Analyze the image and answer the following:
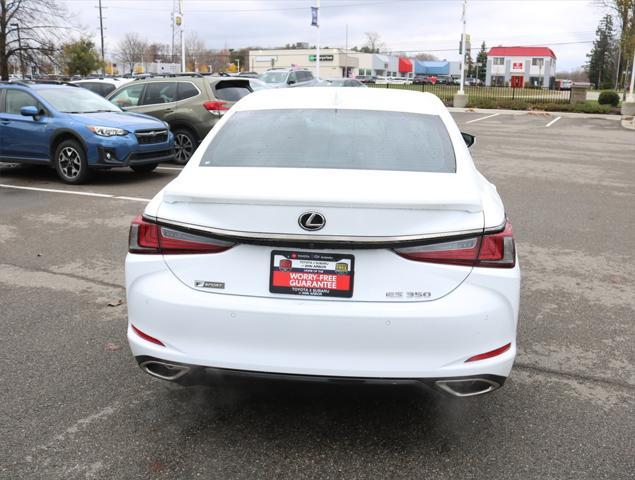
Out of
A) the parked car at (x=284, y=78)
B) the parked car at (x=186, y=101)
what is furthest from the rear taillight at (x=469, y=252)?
the parked car at (x=284, y=78)

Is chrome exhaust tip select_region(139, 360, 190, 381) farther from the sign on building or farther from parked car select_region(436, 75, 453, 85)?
the sign on building

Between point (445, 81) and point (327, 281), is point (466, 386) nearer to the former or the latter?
point (327, 281)

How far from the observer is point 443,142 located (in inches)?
143

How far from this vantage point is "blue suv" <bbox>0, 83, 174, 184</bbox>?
34.8 ft

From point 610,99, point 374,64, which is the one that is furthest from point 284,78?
point 374,64

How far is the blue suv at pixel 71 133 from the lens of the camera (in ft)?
34.8

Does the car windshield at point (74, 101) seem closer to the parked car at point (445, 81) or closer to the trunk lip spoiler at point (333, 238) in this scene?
the trunk lip spoiler at point (333, 238)

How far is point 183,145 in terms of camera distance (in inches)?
512

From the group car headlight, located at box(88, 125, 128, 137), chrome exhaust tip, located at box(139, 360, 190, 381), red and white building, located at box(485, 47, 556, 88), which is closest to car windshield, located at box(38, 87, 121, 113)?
car headlight, located at box(88, 125, 128, 137)

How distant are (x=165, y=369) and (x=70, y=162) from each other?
8.80 meters

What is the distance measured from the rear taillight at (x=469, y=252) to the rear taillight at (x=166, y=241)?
2.71 feet

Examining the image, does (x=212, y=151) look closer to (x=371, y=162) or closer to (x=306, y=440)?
(x=371, y=162)

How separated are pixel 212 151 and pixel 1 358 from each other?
198cm

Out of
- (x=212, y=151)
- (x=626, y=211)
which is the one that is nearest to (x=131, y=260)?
(x=212, y=151)
